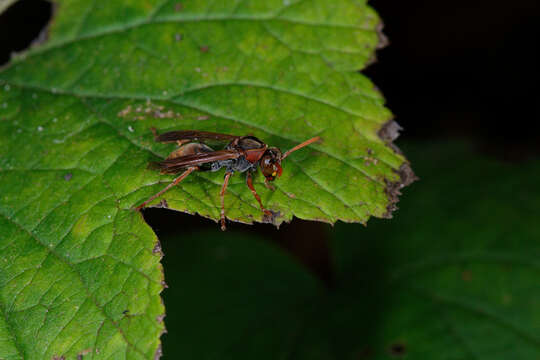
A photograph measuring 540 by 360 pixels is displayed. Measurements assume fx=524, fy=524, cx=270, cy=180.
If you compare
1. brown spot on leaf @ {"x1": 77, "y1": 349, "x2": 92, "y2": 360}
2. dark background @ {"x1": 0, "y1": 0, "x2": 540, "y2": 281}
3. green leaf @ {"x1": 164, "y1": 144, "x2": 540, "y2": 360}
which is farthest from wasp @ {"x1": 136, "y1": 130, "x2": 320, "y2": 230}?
dark background @ {"x1": 0, "y1": 0, "x2": 540, "y2": 281}

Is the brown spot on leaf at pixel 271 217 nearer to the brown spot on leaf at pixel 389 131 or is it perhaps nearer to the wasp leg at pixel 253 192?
the wasp leg at pixel 253 192

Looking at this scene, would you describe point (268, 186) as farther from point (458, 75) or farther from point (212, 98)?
point (458, 75)

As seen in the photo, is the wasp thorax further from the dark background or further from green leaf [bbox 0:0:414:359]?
the dark background

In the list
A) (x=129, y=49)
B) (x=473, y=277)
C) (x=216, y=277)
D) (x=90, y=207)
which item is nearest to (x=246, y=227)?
(x=216, y=277)

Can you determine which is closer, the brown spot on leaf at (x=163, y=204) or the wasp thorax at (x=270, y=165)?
the brown spot on leaf at (x=163, y=204)

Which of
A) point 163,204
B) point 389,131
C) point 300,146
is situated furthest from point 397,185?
point 163,204

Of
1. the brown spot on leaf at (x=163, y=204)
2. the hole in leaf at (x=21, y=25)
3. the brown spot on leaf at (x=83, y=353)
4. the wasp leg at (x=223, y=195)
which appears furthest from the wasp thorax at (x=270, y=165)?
the hole in leaf at (x=21, y=25)

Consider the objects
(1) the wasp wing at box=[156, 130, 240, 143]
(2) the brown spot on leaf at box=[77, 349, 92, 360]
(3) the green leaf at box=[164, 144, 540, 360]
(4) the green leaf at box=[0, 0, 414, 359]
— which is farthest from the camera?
(3) the green leaf at box=[164, 144, 540, 360]
